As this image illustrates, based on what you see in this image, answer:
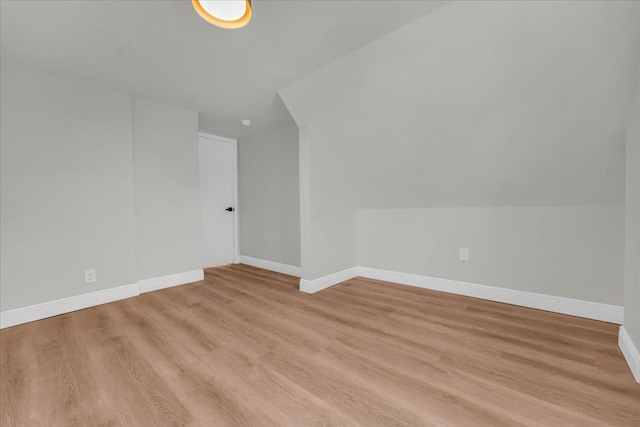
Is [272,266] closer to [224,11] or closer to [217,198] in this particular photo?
[217,198]

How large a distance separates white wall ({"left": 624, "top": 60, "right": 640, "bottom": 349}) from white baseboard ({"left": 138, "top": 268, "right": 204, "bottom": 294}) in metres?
3.72

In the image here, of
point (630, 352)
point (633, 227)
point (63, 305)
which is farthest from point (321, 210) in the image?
point (63, 305)

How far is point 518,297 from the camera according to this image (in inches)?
89.6

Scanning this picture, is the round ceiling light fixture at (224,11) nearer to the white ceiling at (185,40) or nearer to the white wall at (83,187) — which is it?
the white ceiling at (185,40)

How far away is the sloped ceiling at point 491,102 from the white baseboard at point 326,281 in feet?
4.16

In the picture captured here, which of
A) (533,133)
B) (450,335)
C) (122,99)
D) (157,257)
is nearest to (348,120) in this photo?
(533,133)

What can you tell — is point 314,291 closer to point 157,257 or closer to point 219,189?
point 157,257

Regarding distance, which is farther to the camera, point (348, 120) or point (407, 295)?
point (407, 295)

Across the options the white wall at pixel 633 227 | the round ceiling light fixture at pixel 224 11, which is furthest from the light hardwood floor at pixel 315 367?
the round ceiling light fixture at pixel 224 11

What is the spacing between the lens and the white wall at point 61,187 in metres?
2.03

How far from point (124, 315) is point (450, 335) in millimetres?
2635

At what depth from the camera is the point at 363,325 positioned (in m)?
1.95

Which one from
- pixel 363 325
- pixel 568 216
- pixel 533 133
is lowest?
pixel 363 325

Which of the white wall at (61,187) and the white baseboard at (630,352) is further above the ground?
the white wall at (61,187)
